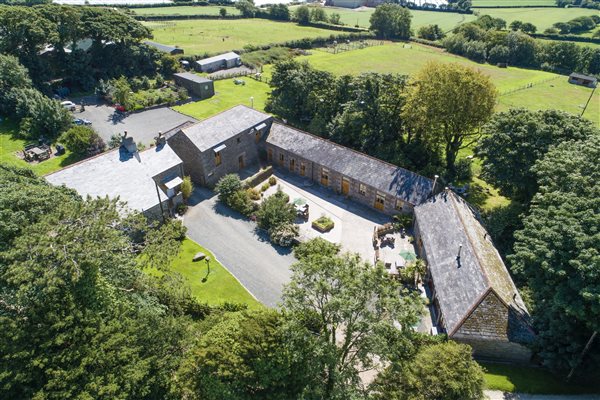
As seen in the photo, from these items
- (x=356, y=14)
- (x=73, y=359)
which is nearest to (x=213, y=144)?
(x=73, y=359)

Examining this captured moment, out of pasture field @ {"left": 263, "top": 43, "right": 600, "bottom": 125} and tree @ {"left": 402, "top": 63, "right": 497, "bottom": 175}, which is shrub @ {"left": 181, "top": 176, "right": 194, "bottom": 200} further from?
pasture field @ {"left": 263, "top": 43, "right": 600, "bottom": 125}

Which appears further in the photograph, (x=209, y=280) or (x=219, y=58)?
(x=219, y=58)

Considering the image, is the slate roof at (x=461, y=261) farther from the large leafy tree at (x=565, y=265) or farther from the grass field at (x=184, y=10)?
the grass field at (x=184, y=10)

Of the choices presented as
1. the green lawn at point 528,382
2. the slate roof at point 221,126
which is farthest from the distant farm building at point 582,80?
the green lawn at point 528,382

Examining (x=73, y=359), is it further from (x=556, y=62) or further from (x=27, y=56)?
(x=556, y=62)

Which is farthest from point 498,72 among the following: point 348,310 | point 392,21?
point 348,310

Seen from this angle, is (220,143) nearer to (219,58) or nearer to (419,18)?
(219,58)

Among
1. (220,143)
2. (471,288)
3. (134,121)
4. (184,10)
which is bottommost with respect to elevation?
(134,121)
